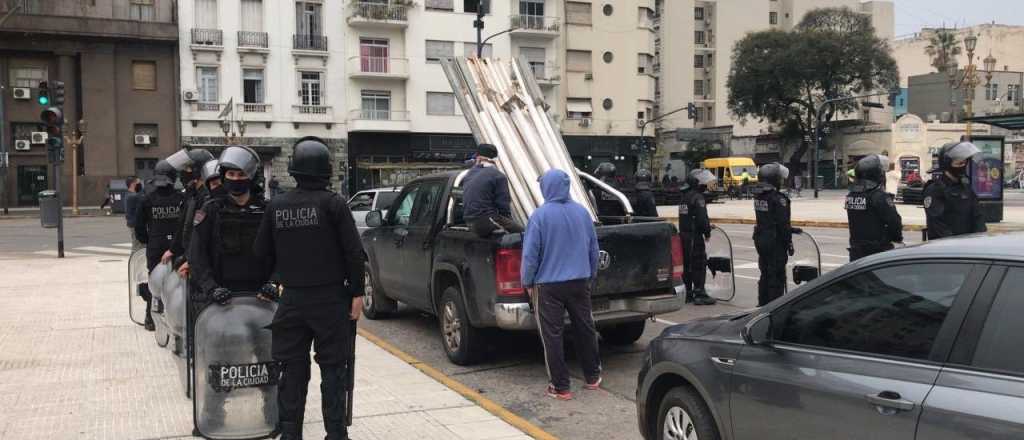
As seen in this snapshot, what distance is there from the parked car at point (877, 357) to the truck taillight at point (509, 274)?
236 centimetres

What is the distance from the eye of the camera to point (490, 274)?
6.66 m

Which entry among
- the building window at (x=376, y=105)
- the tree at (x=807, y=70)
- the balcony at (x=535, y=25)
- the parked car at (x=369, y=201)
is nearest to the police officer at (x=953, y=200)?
the parked car at (x=369, y=201)

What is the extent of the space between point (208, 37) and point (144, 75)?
4066 mm

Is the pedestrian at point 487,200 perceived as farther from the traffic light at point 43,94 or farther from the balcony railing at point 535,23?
the balcony railing at point 535,23

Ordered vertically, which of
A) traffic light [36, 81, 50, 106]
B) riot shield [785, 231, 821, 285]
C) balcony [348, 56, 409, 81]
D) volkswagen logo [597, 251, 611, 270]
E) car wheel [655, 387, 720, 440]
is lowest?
car wheel [655, 387, 720, 440]

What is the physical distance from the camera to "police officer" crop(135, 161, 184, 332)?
7.80m

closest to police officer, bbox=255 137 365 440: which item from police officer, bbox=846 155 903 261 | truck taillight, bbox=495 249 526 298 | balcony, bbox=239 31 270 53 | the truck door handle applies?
truck taillight, bbox=495 249 526 298

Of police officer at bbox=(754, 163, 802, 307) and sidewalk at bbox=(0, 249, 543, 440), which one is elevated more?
police officer at bbox=(754, 163, 802, 307)

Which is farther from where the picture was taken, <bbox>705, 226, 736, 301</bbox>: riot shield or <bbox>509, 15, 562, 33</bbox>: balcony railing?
<bbox>509, 15, 562, 33</bbox>: balcony railing

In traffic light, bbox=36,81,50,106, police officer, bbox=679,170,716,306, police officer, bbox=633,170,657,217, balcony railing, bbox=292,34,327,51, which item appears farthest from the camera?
balcony railing, bbox=292,34,327,51

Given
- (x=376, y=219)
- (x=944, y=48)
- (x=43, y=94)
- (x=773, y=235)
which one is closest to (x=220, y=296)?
(x=376, y=219)

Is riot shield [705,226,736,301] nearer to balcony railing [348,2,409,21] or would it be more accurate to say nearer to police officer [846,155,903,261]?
police officer [846,155,903,261]

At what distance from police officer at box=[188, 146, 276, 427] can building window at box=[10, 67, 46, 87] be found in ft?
146

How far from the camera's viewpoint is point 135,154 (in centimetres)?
4359
